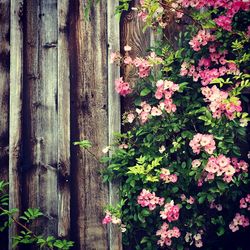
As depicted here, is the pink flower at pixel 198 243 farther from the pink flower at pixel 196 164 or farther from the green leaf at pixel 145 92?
the green leaf at pixel 145 92

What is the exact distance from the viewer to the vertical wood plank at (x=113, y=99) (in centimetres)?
280

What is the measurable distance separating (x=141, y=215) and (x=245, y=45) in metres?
1.32

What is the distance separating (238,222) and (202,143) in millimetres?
578

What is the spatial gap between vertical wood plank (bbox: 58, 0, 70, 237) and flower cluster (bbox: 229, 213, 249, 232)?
3.64 ft

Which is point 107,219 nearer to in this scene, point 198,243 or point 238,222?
point 198,243

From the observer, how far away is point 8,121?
3.01m

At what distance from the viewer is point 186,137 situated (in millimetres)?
2674

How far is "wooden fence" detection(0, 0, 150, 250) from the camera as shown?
2.87 metres

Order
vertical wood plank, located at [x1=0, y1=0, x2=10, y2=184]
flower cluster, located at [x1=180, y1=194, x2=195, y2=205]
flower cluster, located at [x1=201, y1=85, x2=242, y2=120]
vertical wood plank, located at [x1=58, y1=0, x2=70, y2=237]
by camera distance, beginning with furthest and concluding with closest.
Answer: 1. vertical wood plank, located at [x1=0, y1=0, x2=10, y2=184]
2. vertical wood plank, located at [x1=58, y1=0, x2=70, y2=237]
3. flower cluster, located at [x1=180, y1=194, x2=195, y2=205]
4. flower cluster, located at [x1=201, y1=85, x2=242, y2=120]

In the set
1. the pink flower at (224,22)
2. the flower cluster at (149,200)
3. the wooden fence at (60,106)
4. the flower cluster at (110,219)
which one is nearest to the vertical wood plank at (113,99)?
the wooden fence at (60,106)

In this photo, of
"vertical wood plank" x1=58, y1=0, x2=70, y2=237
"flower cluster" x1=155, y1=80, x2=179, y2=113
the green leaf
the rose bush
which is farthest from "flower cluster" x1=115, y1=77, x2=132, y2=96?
"vertical wood plank" x1=58, y1=0, x2=70, y2=237

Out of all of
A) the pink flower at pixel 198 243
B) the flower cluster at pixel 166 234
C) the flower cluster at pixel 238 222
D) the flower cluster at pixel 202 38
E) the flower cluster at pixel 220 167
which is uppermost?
the flower cluster at pixel 202 38

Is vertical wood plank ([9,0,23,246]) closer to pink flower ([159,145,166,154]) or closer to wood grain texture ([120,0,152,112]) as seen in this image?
wood grain texture ([120,0,152,112])

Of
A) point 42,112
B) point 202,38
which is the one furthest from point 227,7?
point 42,112
